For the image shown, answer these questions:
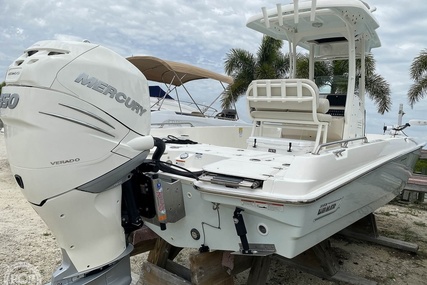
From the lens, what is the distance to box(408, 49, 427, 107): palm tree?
13422 mm

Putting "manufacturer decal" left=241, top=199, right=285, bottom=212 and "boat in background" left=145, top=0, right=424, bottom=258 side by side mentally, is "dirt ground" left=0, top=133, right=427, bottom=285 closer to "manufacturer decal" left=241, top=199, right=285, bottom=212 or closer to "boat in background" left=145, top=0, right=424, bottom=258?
"boat in background" left=145, top=0, right=424, bottom=258

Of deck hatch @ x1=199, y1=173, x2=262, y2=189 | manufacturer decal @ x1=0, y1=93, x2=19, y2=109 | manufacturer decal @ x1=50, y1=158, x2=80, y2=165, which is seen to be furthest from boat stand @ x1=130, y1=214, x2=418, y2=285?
manufacturer decal @ x1=0, y1=93, x2=19, y2=109

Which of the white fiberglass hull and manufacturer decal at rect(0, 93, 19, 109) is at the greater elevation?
manufacturer decal at rect(0, 93, 19, 109)

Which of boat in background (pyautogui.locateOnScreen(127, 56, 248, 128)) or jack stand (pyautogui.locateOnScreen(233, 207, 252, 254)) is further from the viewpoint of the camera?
boat in background (pyautogui.locateOnScreen(127, 56, 248, 128))

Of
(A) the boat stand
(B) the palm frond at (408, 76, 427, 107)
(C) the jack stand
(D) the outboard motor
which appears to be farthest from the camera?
(B) the palm frond at (408, 76, 427, 107)

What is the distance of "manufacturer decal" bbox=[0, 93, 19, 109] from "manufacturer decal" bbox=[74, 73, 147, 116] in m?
0.31

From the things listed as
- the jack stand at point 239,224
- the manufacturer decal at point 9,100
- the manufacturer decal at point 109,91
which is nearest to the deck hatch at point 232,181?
the jack stand at point 239,224

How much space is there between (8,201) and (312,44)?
203 inches

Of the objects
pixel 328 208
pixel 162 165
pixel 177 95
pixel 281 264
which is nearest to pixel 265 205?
pixel 328 208

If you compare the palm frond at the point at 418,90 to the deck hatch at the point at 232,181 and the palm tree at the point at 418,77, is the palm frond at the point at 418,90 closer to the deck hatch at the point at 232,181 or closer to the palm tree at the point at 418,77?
the palm tree at the point at 418,77

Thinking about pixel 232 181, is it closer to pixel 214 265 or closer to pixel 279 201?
pixel 279 201

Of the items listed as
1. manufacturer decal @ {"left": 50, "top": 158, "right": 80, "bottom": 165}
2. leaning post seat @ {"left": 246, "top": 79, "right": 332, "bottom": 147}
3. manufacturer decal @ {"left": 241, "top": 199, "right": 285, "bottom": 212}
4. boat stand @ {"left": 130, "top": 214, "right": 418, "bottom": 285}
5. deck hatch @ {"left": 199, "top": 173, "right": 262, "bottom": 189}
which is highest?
leaning post seat @ {"left": 246, "top": 79, "right": 332, "bottom": 147}

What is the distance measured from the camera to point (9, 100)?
1.81 metres

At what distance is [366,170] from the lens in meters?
2.56
